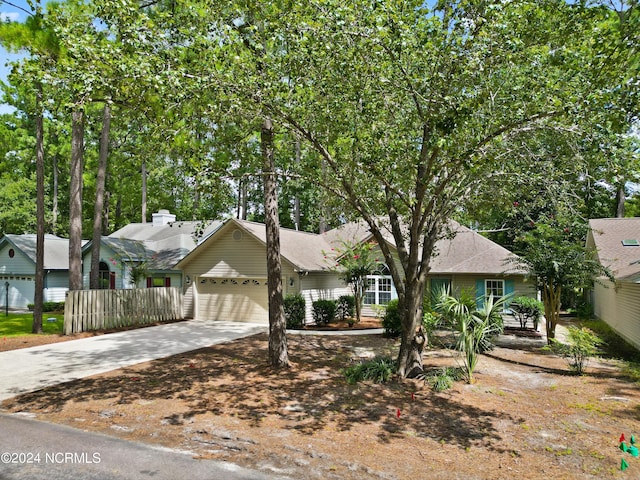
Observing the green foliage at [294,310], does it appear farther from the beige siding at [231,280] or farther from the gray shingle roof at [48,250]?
the gray shingle roof at [48,250]

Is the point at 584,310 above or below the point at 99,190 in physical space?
below

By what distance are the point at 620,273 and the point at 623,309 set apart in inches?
58.4

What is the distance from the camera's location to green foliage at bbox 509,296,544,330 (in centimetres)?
1600

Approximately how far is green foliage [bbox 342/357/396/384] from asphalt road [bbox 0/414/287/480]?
4309 mm

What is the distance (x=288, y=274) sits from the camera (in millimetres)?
17859

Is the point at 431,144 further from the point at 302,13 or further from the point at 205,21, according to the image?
the point at 205,21

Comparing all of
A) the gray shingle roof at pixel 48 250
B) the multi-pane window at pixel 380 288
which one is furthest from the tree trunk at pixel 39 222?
the multi-pane window at pixel 380 288

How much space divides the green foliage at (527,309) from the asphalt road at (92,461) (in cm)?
1376

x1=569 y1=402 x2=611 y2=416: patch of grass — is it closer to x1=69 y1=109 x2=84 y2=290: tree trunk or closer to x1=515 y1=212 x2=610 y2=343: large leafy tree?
x1=515 y1=212 x2=610 y2=343: large leafy tree

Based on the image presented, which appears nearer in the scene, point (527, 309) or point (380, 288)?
point (527, 309)

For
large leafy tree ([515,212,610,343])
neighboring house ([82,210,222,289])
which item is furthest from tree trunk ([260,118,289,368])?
neighboring house ([82,210,222,289])

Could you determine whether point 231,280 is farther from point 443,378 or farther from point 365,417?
point 365,417

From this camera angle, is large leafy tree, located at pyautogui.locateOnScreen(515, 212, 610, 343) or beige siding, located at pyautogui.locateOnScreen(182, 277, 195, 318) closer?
large leafy tree, located at pyautogui.locateOnScreen(515, 212, 610, 343)

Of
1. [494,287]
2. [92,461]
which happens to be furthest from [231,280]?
[92,461]
